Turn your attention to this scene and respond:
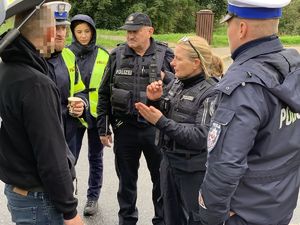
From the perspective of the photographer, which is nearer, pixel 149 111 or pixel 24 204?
pixel 24 204

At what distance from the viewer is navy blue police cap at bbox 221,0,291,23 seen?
6.63ft

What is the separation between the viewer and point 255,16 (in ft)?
6.76

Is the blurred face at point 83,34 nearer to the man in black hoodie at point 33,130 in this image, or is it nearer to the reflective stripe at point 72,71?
the reflective stripe at point 72,71

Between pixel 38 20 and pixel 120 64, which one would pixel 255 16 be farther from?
pixel 120 64

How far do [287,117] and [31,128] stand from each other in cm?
120

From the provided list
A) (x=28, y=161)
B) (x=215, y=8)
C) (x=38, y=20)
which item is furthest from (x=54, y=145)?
(x=215, y=8)

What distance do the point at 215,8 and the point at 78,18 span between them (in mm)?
33344

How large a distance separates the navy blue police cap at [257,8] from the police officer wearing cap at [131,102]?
174cm

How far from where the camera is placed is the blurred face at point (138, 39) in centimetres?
385

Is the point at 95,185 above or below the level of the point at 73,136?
below

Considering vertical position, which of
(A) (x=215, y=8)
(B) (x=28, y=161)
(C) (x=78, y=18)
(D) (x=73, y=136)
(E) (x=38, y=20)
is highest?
(E) (x=38, y=20)

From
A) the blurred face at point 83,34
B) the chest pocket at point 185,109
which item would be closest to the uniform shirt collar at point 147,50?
the blurred face at point 83,34

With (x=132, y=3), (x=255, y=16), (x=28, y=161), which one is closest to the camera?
(x=255, y=16)

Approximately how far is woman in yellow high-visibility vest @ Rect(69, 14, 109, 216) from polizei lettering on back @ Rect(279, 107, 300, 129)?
8.20 feet
